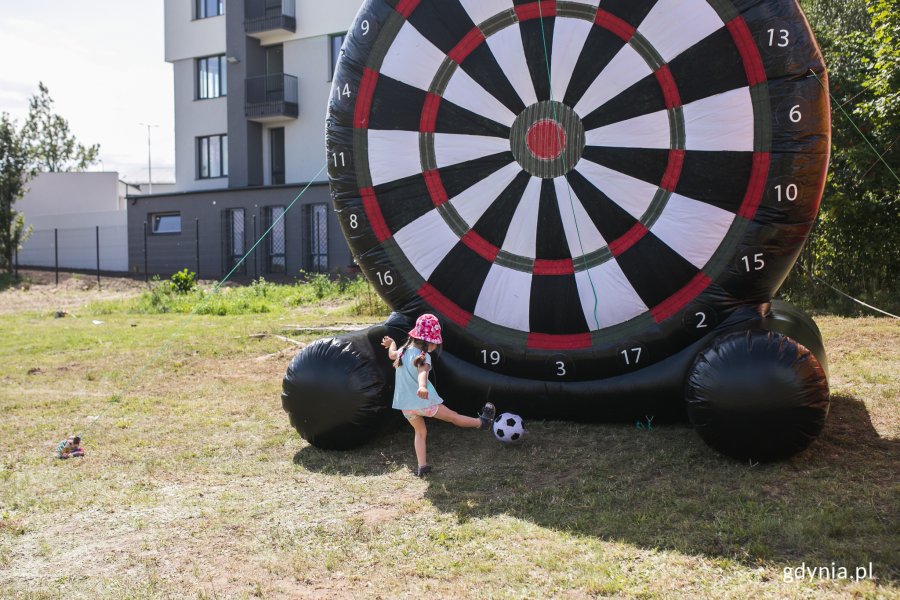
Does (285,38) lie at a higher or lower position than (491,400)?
higher

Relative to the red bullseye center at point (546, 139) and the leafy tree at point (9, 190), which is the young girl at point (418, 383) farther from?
the leafy tree at point (9, 190)

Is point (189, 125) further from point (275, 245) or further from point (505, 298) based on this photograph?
point (505, 298)

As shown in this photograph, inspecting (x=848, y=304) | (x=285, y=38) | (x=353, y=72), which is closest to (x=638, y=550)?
(x=353, y=72)

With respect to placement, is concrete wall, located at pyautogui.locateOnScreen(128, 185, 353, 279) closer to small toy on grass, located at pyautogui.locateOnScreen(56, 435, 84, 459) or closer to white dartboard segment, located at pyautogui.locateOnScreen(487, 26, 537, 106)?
small toy on grass, located at pyautogui.locateOnScreen(56, 435, 84, 459)

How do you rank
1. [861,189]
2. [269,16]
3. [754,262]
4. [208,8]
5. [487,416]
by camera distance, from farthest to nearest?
1. [208,8]
2. [269,16]
3. [861,189]
4. [487,416]
5. [754,262]

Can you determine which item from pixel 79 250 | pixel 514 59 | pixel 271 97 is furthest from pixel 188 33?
pixel 514 59

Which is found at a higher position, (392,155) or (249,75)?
(249,75)

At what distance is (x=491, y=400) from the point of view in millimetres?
5480

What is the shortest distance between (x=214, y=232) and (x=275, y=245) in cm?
216

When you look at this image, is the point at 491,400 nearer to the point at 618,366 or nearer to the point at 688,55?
the point at 618,366

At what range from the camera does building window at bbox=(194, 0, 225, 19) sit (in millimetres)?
25453

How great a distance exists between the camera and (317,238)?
22.0 m

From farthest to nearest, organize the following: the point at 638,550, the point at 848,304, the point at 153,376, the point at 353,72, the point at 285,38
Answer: the point at 285,38
the point at 848,304
the point at 153,376
the point at 353,72
the point at 638,550

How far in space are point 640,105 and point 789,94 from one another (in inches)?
35.2
